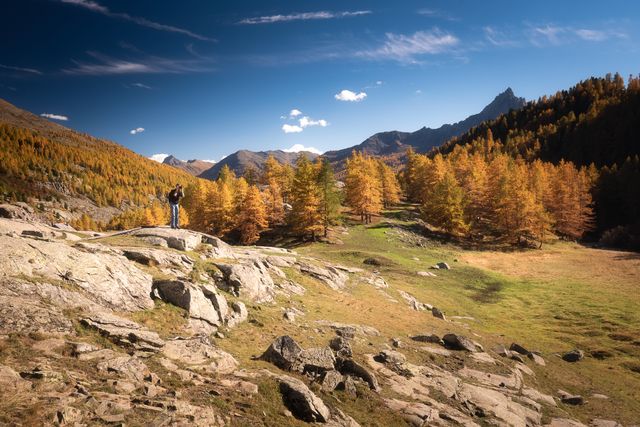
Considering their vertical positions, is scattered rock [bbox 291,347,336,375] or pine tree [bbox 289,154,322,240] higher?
pine tree [bbox 289,154,322,240]

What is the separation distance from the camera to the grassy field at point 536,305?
63.8 feet

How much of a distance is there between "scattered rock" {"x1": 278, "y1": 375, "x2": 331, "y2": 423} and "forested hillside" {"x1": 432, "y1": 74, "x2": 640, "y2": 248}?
7991 cm

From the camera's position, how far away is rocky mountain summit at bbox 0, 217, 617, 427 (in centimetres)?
779

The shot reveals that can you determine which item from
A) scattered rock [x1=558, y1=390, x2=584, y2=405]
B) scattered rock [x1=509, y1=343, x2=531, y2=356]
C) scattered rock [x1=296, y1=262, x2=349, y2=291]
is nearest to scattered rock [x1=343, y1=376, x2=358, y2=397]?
scattered rock [x1=558, y1=390, x2=584, y2=405]

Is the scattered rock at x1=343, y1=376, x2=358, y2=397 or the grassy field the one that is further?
the grassy field

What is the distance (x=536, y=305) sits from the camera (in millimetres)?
33375

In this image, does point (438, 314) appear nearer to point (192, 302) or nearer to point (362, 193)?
point (192, 302)

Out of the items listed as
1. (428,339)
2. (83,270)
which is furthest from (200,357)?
(428,339)

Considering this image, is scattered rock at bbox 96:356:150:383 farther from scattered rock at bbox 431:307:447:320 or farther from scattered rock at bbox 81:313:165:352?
scattered rock at bbox 431:307:447:320

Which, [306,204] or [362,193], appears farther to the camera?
[362,193]

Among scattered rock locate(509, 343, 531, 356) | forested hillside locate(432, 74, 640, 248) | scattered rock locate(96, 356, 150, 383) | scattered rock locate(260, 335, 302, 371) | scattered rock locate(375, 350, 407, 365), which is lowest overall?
scattered rock locate(509, 343, 531, 356)

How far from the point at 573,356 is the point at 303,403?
868 inches

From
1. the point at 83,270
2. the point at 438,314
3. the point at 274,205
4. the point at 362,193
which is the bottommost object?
the point at 438,314

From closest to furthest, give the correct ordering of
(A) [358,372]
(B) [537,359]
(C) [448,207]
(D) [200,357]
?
(D) [200,357]
(A) [358,372]
(B) [537,359]
(C) [448,207]
